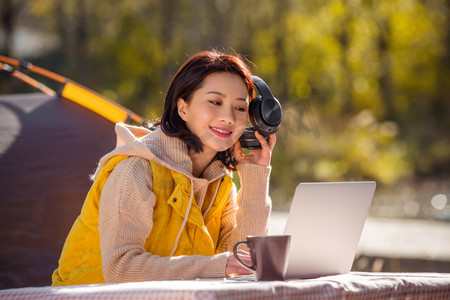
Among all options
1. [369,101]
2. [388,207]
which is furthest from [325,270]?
[369,101]

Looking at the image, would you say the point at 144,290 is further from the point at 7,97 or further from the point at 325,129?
the point at 325,129

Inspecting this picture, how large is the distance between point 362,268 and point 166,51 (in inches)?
339

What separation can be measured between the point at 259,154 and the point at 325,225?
2.37 ft

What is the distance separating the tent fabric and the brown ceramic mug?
67.9 inches

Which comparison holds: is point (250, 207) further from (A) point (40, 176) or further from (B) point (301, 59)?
(B) point (301, 59)

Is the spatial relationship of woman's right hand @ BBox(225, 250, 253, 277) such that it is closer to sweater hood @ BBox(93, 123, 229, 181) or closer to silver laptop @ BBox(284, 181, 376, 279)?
silver laptop @ BBox(284, 181, 376, 279)

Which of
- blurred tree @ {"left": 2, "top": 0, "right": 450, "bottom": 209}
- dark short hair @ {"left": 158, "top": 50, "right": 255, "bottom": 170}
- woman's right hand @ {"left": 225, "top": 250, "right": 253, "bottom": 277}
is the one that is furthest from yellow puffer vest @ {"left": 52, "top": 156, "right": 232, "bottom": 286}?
blurred tree @ {"left": 2, "top": 0, "right": 450, "bottom": 209}

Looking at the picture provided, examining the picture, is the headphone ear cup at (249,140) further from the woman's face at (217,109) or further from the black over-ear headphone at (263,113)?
the woman's face at (217,109)

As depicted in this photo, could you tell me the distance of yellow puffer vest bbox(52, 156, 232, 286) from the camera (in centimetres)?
179

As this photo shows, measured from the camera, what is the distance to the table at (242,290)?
107 centimetres

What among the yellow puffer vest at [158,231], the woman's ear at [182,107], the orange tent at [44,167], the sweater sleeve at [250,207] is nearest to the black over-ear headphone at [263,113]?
the sweater sleeve at [250,207]

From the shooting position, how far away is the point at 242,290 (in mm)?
1092

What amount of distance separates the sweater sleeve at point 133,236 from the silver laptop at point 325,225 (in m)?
0.21

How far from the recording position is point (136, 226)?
165 centimetres
